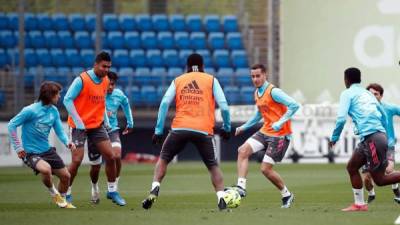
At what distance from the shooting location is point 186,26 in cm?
4172

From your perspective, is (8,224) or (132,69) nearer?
(8,224)

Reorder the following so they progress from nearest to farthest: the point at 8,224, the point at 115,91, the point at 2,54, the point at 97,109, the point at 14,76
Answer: the point at 8,224 → the point at 97,109 → the point at 115,91 → the point at 14,76 → the point at 2,54

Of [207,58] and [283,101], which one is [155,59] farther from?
[283,101]

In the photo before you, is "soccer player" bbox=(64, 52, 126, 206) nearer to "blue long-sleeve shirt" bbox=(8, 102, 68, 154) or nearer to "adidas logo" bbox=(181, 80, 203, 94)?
"blue long-sleeve shirt" bbox=(8, 102, 68, 154)

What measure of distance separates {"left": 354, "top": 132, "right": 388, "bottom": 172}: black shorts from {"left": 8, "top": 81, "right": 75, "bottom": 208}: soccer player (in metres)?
4.23

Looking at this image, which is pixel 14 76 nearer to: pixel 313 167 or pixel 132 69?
pixel 132 69

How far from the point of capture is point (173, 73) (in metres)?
38.1

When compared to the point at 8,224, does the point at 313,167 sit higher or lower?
lower

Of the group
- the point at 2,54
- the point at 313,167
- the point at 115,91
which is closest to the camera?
the point at 115,91

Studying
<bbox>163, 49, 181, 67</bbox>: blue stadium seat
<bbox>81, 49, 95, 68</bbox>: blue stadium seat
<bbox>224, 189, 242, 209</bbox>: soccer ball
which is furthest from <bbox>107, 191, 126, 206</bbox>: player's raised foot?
<bbox>163, 49, 181, 67</bbox>: blue stadium seat

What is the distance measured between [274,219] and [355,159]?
7.14ft

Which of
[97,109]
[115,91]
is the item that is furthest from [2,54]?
[97,109]

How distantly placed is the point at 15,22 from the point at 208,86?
88.9 ft

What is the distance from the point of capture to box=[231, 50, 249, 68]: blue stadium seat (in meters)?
40.1
